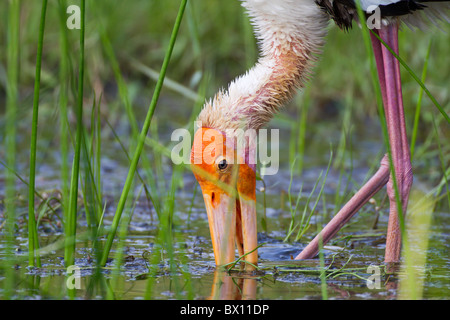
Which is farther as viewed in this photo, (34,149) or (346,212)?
(346,212)

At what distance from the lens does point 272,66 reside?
3.81m

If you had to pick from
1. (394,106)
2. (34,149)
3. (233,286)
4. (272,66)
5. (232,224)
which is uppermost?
(272,66)

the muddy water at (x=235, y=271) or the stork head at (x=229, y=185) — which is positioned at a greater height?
the stork head at (x=229, y=185)

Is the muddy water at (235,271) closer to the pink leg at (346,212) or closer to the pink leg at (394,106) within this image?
the pink leg at (346,212)

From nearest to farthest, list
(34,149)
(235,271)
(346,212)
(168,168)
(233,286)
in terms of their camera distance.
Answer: (34,149) < (233,286) < (235,271) < (346,212) < (168,168)

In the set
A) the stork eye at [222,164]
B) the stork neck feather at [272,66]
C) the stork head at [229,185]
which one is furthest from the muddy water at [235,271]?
the stork neck feather at [272,66]

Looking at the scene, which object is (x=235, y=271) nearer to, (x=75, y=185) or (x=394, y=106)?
(x=75, y=185)

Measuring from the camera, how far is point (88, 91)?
7250 millimetres

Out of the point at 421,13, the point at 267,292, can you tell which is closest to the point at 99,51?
the point at 421,13

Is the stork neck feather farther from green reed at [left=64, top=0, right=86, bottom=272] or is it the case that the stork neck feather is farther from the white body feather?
green reed at [left=64, top=0, right=86, bottom=272]

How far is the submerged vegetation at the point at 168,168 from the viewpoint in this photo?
291cm

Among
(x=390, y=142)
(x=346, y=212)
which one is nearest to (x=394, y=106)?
(x=390, y=142)

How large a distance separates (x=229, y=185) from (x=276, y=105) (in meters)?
0.53

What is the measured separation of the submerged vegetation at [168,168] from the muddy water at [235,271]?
0.04 ft
